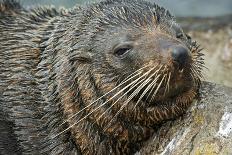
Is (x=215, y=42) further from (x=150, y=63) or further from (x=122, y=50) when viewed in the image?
(x=150, y=63)

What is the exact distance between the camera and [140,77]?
7617mm

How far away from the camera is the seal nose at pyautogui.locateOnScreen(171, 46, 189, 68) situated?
743cm

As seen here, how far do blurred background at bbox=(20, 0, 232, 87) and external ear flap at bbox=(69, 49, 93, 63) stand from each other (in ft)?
14.5

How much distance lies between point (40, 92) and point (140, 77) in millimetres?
1428

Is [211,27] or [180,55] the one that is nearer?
[180,55]

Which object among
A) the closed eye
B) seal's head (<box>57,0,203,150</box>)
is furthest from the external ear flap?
the closed eye

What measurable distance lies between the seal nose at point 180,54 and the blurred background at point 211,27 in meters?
5.41

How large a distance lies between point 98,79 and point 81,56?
34cm

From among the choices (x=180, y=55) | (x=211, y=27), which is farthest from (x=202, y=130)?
(x=211, y=27)

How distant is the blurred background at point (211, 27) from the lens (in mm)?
13641

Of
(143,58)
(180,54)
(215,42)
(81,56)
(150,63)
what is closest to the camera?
(180,54)

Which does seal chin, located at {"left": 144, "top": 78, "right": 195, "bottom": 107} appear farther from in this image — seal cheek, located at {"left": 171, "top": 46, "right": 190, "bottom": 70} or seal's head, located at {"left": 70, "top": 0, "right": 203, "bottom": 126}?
seal cheek, located at {"left": 171, "top": 46, "right": 190, "bottom": 70}

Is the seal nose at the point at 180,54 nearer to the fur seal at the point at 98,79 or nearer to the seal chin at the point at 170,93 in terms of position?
the fur seal at the point at 98,79

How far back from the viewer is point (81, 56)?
8227 millimetres
